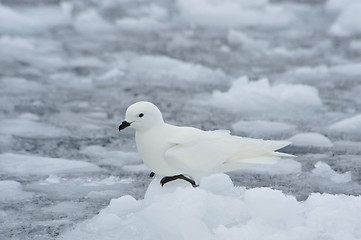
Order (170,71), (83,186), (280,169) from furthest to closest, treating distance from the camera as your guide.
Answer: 1. (170,71)
2. (280,169)
3. (83,186)

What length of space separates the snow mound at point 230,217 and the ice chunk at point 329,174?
685 mm

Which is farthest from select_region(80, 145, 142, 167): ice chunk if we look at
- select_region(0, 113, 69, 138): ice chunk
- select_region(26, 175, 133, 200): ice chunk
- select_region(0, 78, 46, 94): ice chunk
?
select_region(0, 78, 46, 94): ice chunk

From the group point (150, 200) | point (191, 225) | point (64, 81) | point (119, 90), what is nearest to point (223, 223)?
point (191, 225)

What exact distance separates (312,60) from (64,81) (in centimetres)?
247

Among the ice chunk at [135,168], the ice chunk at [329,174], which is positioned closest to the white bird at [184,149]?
the ice chunk at [329,174]

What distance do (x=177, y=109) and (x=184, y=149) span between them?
2.28m

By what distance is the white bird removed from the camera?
2.99 m

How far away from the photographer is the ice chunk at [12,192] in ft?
11.4

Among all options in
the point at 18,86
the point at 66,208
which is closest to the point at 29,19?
the point at 18,86

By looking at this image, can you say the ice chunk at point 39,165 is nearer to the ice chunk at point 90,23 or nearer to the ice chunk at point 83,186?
the ice chunk at point 83,186

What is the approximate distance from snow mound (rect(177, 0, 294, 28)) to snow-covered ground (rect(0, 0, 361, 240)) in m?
0.03

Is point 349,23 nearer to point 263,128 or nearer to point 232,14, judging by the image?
point 232,14

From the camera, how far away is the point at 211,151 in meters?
3.05

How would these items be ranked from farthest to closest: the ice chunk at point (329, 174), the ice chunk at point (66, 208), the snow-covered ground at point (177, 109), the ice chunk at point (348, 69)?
1. the ice chunk at point (348, 69)
2. the ice chunk at point (329, 174)
3. the ice chunk at point (66, 208)
4. the snow-covered ground at point (177, 109)
